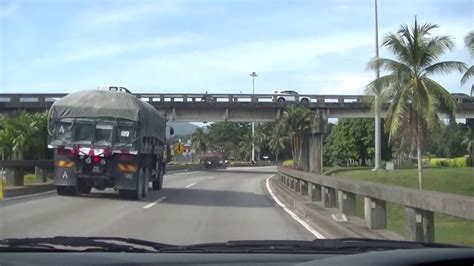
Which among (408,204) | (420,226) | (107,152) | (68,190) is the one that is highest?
(107,152)

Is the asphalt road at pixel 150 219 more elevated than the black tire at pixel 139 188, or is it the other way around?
the black tire at pixel 139 188

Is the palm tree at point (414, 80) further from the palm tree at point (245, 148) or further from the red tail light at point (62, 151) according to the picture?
the palm tree at point (245, 148)

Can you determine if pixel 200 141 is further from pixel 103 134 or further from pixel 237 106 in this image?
pixel 103 134

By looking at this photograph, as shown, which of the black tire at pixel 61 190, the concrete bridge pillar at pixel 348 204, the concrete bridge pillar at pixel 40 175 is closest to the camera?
the concrete bridge pillar at pixel 348 204

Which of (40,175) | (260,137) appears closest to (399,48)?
(40,175)

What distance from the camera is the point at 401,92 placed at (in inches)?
1230

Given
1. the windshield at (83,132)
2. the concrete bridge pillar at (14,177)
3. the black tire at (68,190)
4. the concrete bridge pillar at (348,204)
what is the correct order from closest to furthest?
the concrete bridge pillar at (348,204)
the windshield at (83,132)
the black tire at (68,190)
the concrete bridge pillar at (14,177)

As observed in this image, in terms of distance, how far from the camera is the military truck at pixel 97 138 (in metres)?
19.8

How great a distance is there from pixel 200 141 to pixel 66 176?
116 m

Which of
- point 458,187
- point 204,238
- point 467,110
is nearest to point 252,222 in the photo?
point 204,238

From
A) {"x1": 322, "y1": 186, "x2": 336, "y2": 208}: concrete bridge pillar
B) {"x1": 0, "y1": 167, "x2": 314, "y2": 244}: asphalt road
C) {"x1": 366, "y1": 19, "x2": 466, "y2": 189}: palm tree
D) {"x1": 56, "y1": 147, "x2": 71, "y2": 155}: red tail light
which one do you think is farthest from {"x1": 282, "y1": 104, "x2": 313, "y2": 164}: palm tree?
{"x1": 322, "y1": 186, "x2": 336, "y2": 208}: concrete bridge pillar

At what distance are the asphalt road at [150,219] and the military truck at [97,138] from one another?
787 millimetres

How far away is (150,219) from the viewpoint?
14766mm

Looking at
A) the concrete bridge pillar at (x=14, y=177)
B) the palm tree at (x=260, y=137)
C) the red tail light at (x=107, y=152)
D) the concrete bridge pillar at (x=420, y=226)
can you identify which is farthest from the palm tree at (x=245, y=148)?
the concrete bridge pillar at (x=420, y=226)
